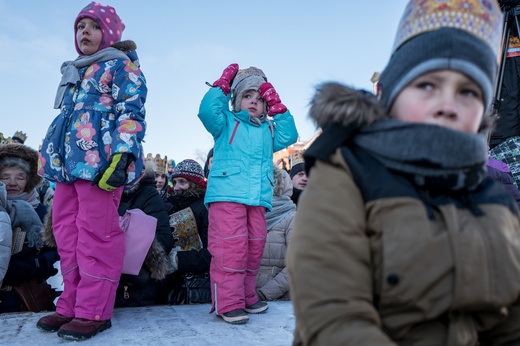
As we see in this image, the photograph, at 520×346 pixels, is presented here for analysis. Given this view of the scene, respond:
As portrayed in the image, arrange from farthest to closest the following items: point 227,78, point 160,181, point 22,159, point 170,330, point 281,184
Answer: point 160,181 < point 281,184 < point 22,159 < point 227,78 < point 170,330

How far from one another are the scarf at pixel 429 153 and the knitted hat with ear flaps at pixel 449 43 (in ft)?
0.52

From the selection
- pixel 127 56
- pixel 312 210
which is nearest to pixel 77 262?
pixel 127 56

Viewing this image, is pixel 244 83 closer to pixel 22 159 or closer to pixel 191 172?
pixel 191 172

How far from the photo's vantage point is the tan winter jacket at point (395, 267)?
2.91ft

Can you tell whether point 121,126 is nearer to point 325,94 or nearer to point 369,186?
point 325,94

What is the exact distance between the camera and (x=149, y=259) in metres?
3.15

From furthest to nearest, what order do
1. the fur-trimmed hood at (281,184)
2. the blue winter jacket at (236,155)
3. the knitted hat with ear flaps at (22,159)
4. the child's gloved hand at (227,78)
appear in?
1. the fur-trimmed hood at (281,184)
2. the knitted hat with ear flaps at (22,159)
3. the child's gloved hand at (227,78)
4. the blue winter jacket at (236,155)

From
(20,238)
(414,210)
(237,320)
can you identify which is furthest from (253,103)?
(414,210)

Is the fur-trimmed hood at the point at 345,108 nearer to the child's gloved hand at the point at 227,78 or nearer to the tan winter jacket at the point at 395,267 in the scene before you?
the tan winter jacket at the point at 395,267

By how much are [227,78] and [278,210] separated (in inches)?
56.3

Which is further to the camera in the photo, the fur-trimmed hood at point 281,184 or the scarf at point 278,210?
the fur-trimmed hood at point 281,184

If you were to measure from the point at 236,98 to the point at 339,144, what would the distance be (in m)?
2.59

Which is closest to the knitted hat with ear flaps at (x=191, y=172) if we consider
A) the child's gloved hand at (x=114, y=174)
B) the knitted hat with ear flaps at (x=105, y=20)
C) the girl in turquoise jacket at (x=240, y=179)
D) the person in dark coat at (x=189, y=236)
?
the person in dark coat at (x=189, y=236)

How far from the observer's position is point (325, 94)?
1076mm
